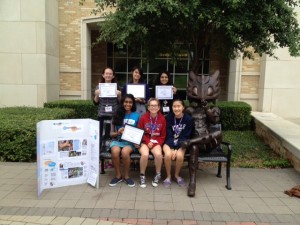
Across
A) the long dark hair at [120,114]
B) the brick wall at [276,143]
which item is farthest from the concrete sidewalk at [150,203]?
the long dark hair at [120,114]

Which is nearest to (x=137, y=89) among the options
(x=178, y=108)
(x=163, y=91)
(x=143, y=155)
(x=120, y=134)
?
(x=163, y=91)

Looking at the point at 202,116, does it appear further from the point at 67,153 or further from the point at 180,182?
the point at 67,153

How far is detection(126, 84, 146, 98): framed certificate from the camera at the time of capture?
5.61 metres

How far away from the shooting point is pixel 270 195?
455 centimetres

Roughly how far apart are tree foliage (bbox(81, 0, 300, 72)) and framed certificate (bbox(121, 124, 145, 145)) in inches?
60.8

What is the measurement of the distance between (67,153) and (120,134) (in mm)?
935

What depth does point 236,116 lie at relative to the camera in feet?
31.3

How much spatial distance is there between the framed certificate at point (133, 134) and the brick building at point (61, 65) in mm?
4984

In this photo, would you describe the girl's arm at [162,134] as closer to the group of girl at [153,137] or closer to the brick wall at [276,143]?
the group of girl at [153,137]

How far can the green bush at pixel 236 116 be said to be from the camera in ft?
31.1

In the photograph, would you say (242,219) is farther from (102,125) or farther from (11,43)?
(11,43)

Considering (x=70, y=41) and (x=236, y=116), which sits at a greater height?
(x=70, y=41)


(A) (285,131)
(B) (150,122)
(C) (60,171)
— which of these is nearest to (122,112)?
(B) (150,122)

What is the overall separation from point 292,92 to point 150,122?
26.8 feet
